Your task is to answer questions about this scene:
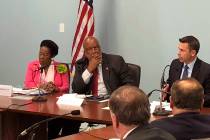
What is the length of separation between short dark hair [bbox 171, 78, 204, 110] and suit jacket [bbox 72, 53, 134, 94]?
6.20 ft

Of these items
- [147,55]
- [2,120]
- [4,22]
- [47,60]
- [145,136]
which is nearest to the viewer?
[145,136]

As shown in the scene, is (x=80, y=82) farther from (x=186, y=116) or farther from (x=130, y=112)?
(x=130, y=112)

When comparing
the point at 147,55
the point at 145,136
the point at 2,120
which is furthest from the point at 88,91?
the point at 145,136

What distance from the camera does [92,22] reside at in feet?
19.1

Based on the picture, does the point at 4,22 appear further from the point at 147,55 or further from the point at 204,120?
the point at 204,120

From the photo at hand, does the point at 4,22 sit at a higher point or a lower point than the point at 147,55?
higher

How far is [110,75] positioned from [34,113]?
3.72 feet

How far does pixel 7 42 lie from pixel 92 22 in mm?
2071

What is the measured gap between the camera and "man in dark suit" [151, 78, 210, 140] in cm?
222

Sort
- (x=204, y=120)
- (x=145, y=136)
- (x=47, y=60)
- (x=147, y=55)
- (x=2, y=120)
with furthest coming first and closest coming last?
(x=147, y=55) < (x=47, y=60) < (x=2, y=120) < (x=204, y=120) < (x=145, y=136)

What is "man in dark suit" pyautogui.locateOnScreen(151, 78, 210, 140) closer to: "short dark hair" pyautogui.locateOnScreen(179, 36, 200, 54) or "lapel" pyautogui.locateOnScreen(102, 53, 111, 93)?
"short dark hair" pyautogui.locateOnScreen(179, 36, 200, 54)

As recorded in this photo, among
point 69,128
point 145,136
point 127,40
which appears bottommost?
point 69,128

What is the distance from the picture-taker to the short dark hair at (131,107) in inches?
76.6

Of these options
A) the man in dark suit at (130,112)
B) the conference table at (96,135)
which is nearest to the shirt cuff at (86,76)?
the conference table at (96,135)
